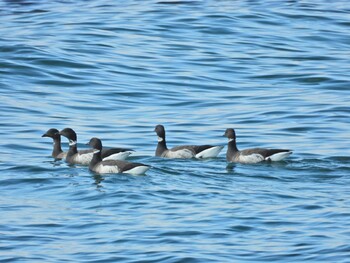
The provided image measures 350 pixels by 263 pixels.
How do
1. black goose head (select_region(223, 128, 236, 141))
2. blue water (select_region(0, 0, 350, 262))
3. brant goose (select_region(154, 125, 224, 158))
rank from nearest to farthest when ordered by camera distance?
blue water (select_region(0, 0, 350, 262)), brant goose (select_region(154, 125, 224, 158)), black goose head (select_region(223, 128, 236, 141))

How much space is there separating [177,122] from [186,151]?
401 cm

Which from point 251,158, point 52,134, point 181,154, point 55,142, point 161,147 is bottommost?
point 251,158

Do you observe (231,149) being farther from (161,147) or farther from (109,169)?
(109,169)

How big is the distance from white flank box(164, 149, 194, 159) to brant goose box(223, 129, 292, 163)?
2.86ft

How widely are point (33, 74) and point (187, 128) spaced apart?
25.8 ft

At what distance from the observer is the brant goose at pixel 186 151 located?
22234mm

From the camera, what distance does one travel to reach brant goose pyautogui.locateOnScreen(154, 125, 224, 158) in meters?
22.2

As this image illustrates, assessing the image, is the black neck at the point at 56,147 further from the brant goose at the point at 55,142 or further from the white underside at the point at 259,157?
the white underside at the point at 259,157

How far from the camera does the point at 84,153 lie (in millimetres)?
22703

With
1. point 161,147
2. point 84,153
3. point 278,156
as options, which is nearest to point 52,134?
point 84,153

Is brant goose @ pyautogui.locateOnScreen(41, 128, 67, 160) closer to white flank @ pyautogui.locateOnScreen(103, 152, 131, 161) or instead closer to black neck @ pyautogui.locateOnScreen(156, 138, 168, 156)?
white flank @ pyautogui.locateOnScreen(103, 152, 131, 161)

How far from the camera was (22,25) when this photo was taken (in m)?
38.9

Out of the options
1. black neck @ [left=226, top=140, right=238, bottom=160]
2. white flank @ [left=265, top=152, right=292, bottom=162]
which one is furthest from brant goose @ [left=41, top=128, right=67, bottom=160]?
white flank @ [left=265, top=152, right=292, bottom=162]

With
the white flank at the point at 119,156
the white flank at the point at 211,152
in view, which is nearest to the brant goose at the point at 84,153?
the white flank at the point at 119,156
